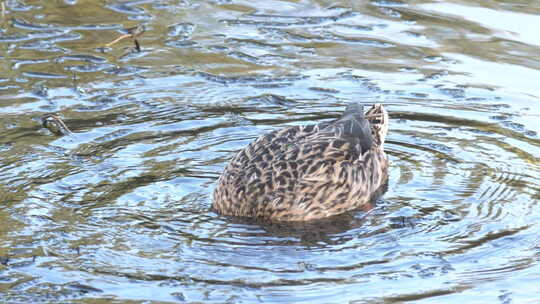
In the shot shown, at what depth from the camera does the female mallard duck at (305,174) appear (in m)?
9.35

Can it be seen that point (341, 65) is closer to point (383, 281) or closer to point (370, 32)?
point (370, 32)

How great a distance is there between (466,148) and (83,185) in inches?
151

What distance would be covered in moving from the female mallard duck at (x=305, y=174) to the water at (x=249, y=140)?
0.61 ft

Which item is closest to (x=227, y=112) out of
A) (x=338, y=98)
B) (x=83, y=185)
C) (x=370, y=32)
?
(x=338, y=98)

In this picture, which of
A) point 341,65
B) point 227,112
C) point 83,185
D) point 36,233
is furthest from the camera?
point 341,65

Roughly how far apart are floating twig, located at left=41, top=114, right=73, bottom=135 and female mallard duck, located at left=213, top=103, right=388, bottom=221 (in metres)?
2.13

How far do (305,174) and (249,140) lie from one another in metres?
1.60

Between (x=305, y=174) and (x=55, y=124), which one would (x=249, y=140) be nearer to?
(x=305, y=174)

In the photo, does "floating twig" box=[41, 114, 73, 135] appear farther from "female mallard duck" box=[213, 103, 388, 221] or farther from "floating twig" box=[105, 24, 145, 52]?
"female mallard duck" box=[213, 103, 388, 221]

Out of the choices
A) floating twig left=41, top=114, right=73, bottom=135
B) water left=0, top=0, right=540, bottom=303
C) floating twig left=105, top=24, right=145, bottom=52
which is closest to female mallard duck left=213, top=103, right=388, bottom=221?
water left=0, top=0, right=540, bottom=303

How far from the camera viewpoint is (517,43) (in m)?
13.7

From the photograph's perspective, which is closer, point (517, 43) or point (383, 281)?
point (383, 281)

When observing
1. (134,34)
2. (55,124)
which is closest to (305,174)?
(55,124)

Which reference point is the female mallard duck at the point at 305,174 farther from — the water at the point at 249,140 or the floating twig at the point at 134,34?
the floating twig at the point at 134,34
